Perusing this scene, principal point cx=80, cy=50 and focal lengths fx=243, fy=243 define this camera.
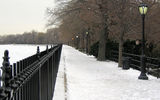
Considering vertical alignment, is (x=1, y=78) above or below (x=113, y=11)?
below

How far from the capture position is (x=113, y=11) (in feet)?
58.6

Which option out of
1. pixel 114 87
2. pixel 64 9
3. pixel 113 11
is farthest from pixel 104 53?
pixel 114 87

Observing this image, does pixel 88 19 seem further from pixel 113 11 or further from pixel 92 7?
pixel 113 11

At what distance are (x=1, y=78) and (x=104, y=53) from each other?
2284cm

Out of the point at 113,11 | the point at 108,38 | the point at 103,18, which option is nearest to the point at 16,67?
the point at 113,11

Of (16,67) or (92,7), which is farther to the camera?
(92,7)

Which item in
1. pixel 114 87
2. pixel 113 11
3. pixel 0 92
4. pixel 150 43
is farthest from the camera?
pixel 150 43

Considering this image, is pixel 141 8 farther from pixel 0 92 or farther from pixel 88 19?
pixel 0 92

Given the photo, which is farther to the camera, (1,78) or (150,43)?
(150,43)

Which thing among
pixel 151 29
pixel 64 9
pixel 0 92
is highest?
pixel 64 9

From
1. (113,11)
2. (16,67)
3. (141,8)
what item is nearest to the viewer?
(16,67)

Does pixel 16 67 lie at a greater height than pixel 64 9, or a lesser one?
lesser

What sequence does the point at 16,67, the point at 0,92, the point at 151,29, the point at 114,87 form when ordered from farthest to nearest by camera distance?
1. the point at 151,29
2. the point at 114,87
3. the point at 16,67
4. the point at 0,92

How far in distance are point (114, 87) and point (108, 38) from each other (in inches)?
712
